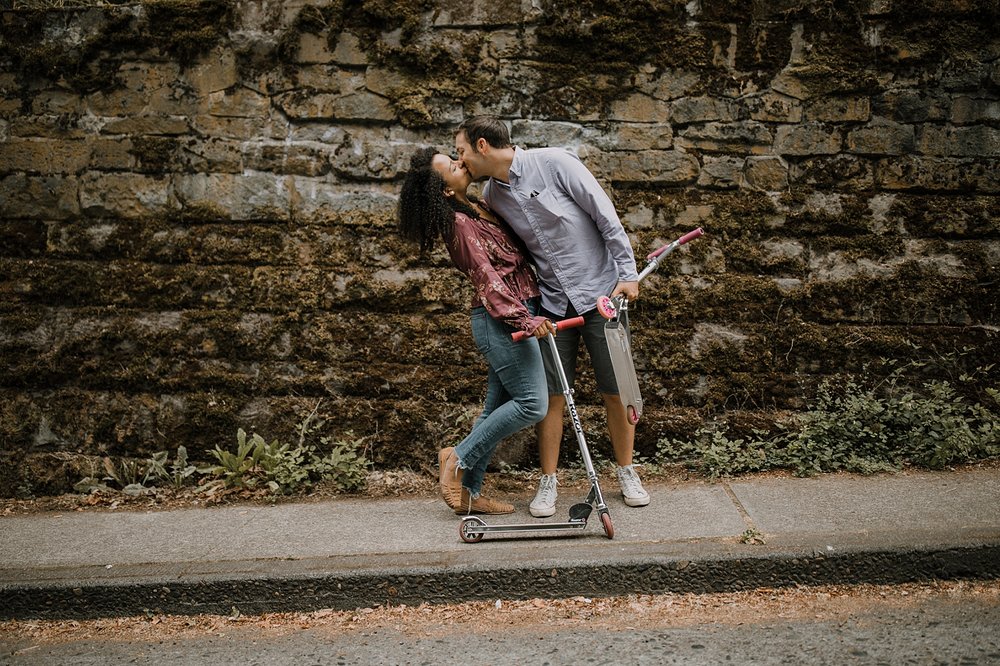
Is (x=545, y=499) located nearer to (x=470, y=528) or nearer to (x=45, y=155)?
(x=470, y=528)

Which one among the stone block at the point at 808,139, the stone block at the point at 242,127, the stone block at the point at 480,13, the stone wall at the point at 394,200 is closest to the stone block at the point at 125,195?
the stone wall at the point at 394,200

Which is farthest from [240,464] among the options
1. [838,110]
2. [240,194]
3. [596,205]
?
[838,110]

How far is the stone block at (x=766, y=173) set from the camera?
497cm

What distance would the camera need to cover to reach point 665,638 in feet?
10.7

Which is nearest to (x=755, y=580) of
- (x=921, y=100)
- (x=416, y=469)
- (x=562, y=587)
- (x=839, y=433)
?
(x=562, y=587)

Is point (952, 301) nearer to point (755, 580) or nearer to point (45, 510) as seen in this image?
point (755, 580)

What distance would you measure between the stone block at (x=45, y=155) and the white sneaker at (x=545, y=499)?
3401mm

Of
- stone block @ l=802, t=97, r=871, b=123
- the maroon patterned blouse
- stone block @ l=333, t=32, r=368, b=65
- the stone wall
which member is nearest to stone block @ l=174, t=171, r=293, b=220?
the stone wall

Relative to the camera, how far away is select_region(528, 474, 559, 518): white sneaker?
14.0 ft

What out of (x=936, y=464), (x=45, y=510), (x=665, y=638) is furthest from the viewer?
(x=45, y=510)

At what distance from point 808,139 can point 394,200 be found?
245cm

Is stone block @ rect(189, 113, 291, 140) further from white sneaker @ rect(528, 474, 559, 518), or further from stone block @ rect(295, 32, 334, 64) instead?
white sneaker @ rect(528, 474, 559, 518)

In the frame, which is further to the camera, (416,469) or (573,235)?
(416,469)

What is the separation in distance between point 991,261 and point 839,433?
1.32 m
